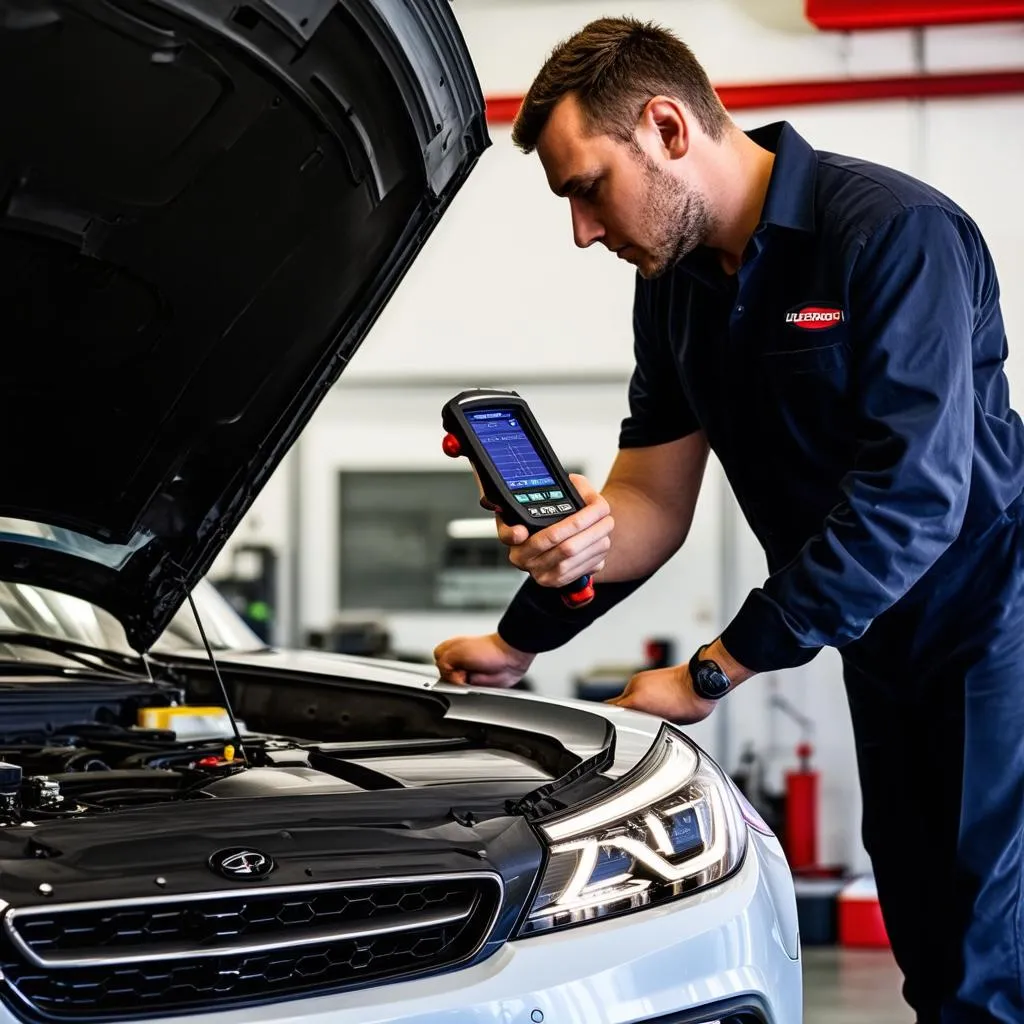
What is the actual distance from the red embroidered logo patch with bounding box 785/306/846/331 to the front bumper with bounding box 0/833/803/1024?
630 mm

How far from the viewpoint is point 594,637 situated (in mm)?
5895

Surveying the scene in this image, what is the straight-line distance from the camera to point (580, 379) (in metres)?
6.04

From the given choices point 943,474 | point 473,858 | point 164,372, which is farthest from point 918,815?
point 164,372

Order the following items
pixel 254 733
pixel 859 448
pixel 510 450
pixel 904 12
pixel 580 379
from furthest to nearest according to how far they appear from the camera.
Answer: pixel 580 379
pixel 904 12
pixel 254 733
pixel 510 450
pixel 859 448

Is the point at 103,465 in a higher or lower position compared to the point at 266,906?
higher

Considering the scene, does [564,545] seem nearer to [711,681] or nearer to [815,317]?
[711,681]

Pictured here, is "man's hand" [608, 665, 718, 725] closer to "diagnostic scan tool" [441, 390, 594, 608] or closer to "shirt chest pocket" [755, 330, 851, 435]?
"diagnostic scan tool" [441, 390, 594, 608]

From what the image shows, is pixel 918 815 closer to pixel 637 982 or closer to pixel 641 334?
pixel 637 982

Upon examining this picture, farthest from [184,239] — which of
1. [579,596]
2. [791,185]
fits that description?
[791,185]

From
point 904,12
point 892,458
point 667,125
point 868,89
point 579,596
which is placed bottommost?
point 579,596

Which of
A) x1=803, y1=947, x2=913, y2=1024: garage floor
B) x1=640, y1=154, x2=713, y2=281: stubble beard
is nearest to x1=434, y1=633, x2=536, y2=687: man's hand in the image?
x1=640, y1=154, x2=713, y2=281: stubble beard

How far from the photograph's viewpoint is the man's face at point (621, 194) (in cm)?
170

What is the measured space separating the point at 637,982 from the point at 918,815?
649 millimetres

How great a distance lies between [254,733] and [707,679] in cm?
82
